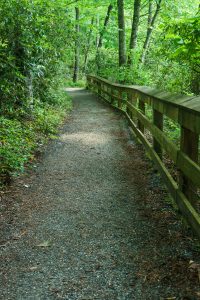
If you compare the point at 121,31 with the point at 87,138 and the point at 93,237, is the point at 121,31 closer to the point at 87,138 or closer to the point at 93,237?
the point at 87,138

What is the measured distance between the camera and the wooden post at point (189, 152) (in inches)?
160

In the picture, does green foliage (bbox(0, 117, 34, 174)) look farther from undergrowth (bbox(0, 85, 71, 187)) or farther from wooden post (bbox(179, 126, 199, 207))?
wooden post (bbox(179, 126, 199, 207))

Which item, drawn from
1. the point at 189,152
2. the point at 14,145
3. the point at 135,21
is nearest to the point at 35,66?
the point at 14,145

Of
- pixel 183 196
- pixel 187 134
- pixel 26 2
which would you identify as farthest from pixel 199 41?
pixel 26 2

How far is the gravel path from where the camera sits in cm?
323

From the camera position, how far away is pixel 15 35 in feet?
29.2

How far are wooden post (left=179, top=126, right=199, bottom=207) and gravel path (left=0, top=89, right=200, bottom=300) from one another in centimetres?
38

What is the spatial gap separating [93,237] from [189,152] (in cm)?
139

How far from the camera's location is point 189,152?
4.17 metres

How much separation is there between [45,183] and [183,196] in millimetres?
2464

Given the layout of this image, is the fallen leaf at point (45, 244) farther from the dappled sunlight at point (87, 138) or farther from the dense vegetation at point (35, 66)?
the dappled sunlight at point (87, 138)

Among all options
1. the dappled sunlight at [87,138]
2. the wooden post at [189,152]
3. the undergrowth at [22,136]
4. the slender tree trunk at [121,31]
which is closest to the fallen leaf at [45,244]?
the wooden post at [189,152]

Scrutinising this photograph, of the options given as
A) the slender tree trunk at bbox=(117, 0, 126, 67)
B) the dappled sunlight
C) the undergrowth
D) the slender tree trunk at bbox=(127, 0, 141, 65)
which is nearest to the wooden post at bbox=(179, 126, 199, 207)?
the undergrowth

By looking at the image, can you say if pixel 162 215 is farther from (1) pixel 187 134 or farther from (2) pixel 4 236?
(2) pixel 4 236
